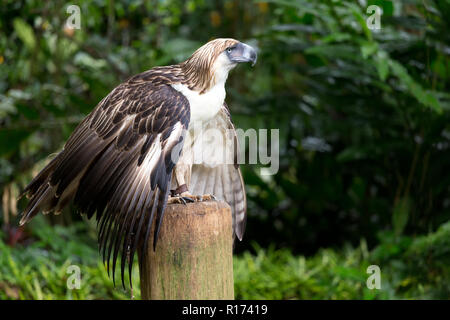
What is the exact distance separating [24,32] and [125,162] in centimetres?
295

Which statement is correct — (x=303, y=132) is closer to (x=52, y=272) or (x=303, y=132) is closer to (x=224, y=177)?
(x=224, y=177)

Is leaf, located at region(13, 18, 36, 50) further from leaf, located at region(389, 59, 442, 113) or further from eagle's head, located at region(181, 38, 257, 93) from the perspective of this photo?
leaf, located at region(389, 59, 442, 113)

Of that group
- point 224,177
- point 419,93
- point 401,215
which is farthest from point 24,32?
point 401,215

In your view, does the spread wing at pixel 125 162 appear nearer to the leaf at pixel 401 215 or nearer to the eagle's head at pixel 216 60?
the eagle's head at pixel 216 60

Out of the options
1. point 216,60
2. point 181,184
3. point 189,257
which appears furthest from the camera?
point 181,184

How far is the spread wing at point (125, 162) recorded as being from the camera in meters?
2.08

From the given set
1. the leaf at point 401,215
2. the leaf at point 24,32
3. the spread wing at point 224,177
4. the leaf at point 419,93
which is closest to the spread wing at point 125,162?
the spread wing at point 224,177

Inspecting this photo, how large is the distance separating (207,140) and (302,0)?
6.16 ft

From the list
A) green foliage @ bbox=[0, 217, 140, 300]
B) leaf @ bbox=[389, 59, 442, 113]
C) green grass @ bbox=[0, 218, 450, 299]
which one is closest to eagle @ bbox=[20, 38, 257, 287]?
green foliage @ bbox=[0, 217, 140, 300]

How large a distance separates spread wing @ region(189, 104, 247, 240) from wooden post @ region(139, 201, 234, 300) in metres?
0.59

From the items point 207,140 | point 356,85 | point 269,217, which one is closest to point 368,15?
point 356,85

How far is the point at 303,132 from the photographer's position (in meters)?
4.82

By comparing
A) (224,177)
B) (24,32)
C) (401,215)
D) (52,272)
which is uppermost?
(24,32)

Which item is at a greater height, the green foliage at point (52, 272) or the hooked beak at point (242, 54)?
the hooked beak at point (242, 54)
